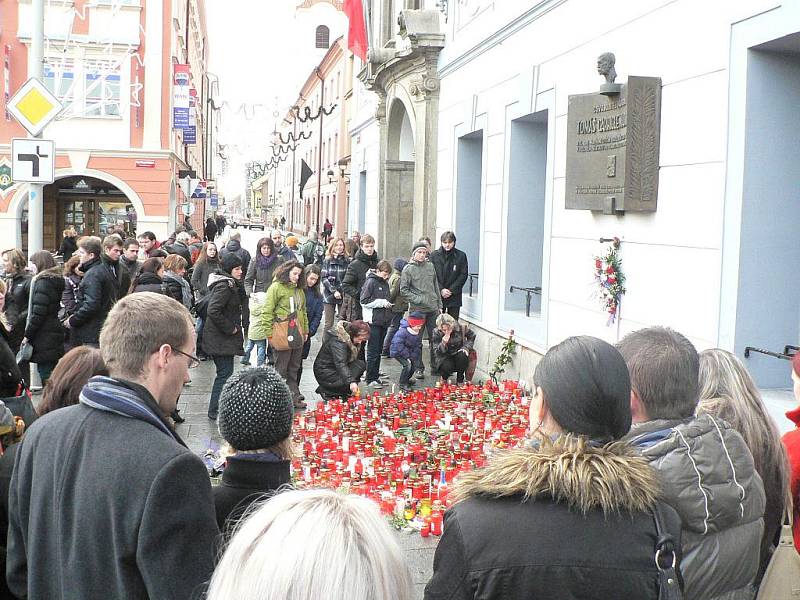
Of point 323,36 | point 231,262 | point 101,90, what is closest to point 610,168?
point 231,262

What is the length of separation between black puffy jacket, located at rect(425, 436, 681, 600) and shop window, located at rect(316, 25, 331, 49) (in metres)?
70.8

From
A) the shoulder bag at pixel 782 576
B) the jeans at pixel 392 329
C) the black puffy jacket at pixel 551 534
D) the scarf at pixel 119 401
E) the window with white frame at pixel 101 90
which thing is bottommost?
the jeans at pixel 392 329

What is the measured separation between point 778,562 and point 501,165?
994cm

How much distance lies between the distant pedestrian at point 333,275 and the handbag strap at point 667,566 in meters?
12.2

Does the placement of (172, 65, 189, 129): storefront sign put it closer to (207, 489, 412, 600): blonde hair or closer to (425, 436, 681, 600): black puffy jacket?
(425, 436, 681, 600): black puffy jacket

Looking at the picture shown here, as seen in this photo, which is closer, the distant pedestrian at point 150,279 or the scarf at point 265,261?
the distant pedestrian at point 150,279

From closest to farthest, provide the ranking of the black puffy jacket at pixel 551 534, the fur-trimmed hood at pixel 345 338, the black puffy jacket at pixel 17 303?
the black puffy jacket at pixel 551 534 → the black puffy jacket at pixel 17 303 → the fur-trimmed hood at pixel 345 338

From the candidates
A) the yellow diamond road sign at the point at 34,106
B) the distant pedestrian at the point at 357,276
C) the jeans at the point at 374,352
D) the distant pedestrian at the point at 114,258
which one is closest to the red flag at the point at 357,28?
the distant pedestrian at the point at 357,276

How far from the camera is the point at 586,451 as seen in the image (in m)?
2.20

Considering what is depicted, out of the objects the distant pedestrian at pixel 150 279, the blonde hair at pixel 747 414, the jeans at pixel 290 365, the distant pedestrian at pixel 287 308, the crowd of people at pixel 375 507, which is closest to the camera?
the crowd of people at pixel 375 507

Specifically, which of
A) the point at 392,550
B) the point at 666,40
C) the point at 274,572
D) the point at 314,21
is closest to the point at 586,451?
the point at 392,550

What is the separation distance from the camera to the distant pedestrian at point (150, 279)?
31.8 ft

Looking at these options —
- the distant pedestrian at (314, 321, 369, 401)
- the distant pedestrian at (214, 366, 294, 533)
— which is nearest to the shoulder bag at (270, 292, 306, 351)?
the distant pedestrian at (314, 321, 369, 401)

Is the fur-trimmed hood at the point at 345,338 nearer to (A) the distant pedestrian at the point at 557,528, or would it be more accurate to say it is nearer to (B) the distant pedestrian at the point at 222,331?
(B) the distant pedestrian at the point at 222,331
